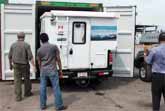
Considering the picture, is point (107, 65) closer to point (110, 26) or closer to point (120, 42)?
point (110, 26)

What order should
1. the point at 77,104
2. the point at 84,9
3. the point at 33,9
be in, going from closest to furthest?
the point at 77,104 → the point at 33,9 → the point at 84,9

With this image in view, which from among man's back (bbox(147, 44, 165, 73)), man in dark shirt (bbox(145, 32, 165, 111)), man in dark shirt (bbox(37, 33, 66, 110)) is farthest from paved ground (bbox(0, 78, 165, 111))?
man's back (bbox(147, 44, 165, 73))

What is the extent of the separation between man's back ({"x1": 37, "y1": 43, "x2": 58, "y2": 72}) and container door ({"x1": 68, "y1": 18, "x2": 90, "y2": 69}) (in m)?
1.97

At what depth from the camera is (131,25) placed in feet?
42.5

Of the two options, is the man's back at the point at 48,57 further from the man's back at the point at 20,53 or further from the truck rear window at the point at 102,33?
the truck rear window at the point at 102,33

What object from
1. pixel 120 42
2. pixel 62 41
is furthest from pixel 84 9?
pixel 62 41

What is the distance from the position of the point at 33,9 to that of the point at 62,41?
2.01m

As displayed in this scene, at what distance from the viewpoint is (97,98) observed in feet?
34.2

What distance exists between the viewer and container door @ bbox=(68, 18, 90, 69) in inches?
431

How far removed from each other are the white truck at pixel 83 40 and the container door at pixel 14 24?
3.93 ft

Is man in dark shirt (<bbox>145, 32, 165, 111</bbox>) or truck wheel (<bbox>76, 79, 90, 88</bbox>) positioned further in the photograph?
truck wheel (<bbox>76, 79, 90, 88</bbox>)

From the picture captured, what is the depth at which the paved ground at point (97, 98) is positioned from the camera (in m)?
9.29

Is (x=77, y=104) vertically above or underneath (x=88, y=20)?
underneath

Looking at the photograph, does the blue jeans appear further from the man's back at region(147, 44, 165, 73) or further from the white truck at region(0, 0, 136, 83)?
the white truck at region(0, 0, 136, 83)
